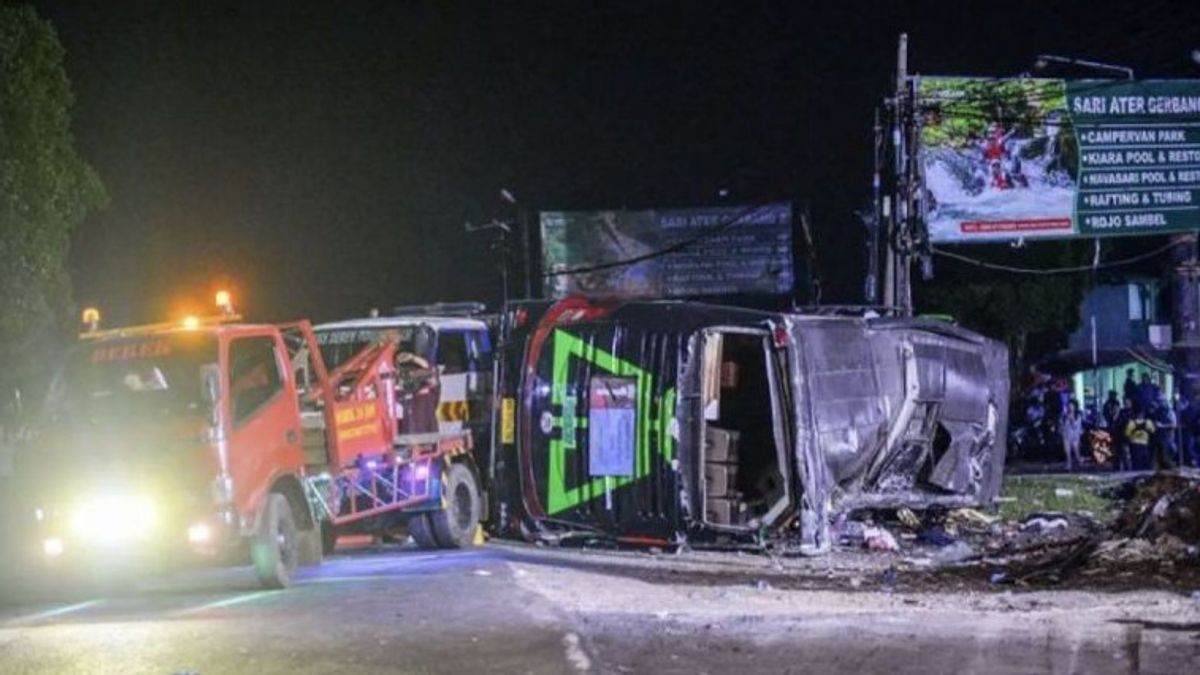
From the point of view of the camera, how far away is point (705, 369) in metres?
14.5

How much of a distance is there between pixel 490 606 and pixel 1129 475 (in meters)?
14.1

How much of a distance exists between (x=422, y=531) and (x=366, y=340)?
85.2 inches

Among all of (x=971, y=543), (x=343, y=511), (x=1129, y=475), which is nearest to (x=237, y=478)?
(x=343, y=511)

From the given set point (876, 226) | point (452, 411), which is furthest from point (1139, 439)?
point (452, 411)

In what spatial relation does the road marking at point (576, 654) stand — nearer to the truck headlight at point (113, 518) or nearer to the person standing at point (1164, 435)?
the truck headlight at point (113, 518)

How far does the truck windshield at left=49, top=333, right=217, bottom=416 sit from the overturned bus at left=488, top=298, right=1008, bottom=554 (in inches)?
156

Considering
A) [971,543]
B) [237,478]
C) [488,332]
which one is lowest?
[971,543]

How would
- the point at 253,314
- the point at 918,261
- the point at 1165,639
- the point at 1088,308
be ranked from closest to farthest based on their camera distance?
1. the point at 1165,639
2. the point at 918,261
3. the point at 253,314
4. the point at 1088,308

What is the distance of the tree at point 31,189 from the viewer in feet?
66.8

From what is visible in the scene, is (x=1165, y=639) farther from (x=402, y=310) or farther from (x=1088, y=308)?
(x=1088, y=308)

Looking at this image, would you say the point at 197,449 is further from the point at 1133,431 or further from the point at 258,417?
the point at 1133,431

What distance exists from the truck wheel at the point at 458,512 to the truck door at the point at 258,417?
293 centimetres

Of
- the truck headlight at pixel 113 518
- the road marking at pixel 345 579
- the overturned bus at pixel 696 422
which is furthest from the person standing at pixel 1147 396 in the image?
the truck headlight at pixel 113 518

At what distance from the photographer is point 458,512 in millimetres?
15789
